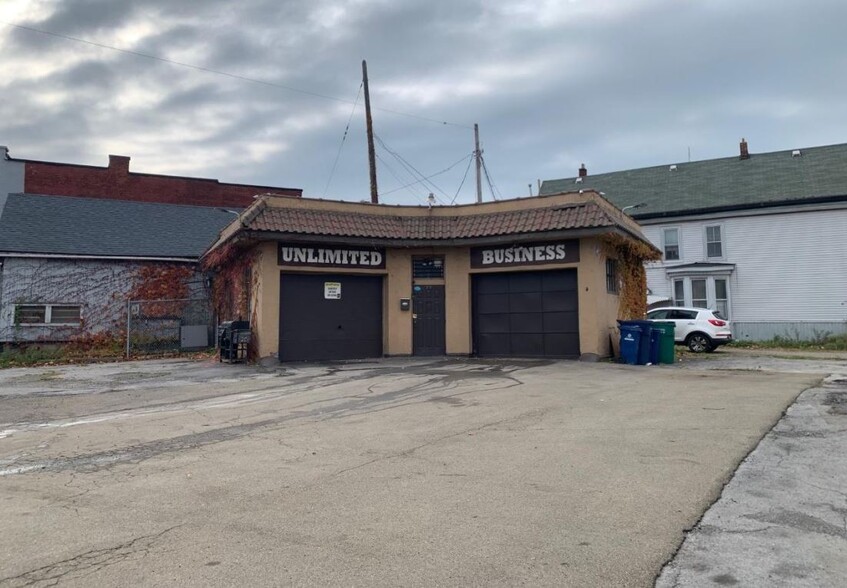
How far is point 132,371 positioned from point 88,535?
12244 millimetres

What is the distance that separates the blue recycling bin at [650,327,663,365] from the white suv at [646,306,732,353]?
5.62m

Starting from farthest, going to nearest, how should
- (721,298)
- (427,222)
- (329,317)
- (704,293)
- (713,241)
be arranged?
1. (713,241)
2. (704,293)
3. (721,298)
4. (427,222)
5. (329,317)

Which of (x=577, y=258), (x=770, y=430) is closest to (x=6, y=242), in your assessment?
(x=577, y=258)

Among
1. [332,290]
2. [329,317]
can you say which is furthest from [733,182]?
[329,317]

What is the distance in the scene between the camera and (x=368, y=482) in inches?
212

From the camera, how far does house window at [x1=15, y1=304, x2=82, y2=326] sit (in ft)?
70.6

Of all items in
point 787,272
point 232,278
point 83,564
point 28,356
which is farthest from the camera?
point 787,272

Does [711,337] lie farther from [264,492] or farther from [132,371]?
[264,492]

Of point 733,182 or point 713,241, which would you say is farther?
point 733,182

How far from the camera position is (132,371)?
1527cm

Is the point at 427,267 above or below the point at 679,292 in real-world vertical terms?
above

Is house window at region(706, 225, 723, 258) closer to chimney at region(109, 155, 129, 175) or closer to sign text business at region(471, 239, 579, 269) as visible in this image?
sign text business at region(471, 239, 579, 269)

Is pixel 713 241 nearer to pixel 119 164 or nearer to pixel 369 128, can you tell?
pixel 369 128

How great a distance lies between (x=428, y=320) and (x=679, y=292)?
57.7ft
